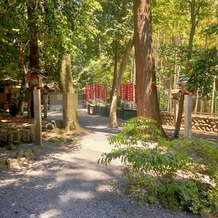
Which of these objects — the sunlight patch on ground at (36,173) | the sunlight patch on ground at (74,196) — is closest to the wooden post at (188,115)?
the sunlight patch on ground at (74,196)

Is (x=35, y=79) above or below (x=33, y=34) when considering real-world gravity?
below

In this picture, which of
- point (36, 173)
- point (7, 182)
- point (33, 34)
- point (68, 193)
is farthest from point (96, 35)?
point (68, 193)

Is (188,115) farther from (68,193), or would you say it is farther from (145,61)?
(68,193)

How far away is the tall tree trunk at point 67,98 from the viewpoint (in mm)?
8898

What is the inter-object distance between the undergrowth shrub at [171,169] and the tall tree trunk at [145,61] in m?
2.25

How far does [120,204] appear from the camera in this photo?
333 centimetres

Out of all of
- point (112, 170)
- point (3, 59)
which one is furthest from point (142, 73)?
point (3, 59)

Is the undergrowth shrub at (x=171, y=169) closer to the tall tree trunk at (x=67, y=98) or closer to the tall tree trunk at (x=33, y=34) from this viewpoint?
the tall tree trunk at (x=33, y=34)

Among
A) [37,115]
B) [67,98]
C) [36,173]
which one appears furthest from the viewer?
[67,98]

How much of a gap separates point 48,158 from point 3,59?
5.06 metres

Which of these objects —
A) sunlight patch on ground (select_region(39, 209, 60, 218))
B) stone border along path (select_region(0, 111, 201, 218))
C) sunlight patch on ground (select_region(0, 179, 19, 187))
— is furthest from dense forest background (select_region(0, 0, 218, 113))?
sunlight patch on ground (select_region(39, 209, 60, 218))

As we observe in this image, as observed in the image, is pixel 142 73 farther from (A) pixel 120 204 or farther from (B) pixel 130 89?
(B) pixel 130 89

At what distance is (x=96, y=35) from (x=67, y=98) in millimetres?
2860

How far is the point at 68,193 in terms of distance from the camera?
366cm
